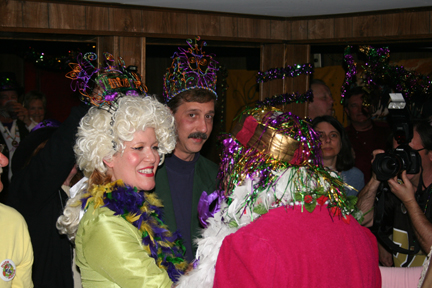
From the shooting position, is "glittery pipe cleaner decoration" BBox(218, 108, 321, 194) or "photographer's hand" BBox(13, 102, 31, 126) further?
"photographer's hand" BBox(13, 102, 31, 126)

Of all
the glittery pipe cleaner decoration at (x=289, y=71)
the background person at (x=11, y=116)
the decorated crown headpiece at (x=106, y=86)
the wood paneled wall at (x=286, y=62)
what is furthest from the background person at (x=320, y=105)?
the background person at (x=11, y=116)

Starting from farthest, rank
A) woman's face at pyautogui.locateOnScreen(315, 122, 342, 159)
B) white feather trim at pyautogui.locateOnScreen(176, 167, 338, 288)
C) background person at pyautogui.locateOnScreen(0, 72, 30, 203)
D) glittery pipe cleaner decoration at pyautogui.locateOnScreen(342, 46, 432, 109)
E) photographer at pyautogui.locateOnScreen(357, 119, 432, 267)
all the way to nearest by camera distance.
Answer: background person at pyautogui.locateOnScreen(0, 72, 30, 203) < glittery pipe cleaner decoration at pyautogui.locateOnScreen(342, 46, 432, 109) < woman's face at pyautogui.locateOnScreen(315, 122, 342, 159) < photographer at pyautogui.locateOnScreen(357, 119, 432, 267) < white feather trim at pyautogui.locateOnScreen(176, 167, 338, 288)

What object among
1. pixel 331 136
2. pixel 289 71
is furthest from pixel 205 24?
pixel 331 136

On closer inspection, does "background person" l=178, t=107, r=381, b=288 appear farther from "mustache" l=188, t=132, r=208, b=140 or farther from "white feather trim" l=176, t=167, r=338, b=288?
"mustache" l=188, t=132, r=208, b=140

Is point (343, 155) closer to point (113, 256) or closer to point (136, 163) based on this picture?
point (136, 163)

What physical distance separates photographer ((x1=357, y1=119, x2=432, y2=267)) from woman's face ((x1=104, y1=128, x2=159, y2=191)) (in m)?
1.25

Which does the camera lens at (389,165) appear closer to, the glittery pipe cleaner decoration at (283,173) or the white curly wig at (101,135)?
the glittery pipe cleaner decoration at (283,173)

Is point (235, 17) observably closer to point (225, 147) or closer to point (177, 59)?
point (177, 59)

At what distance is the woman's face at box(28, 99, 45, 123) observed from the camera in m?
4.61

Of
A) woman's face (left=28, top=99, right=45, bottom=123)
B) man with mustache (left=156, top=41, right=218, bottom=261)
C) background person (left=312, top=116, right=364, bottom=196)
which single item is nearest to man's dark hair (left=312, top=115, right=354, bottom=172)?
background person (left=312, top=116, right=364, bottom=196)

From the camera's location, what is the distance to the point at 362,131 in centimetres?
381

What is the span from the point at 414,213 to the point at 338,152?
3.28 ft

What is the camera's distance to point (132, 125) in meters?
1.65

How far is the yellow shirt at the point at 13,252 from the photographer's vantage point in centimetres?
141
